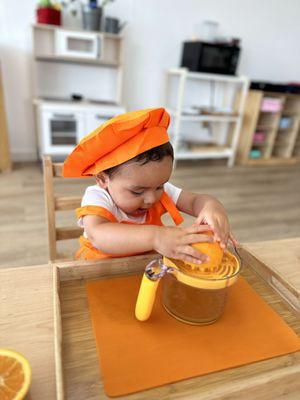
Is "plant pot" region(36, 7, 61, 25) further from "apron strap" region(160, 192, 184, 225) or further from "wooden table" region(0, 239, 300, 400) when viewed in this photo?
"wooden table" region(0, 239, 300, 400)

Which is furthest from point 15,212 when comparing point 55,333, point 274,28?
point 274,28

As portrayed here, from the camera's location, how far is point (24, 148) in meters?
3.16

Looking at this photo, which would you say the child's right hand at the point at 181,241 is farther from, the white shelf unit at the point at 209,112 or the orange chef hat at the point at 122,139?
the white shelf unit at the point at 209,112

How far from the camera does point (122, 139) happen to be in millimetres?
594

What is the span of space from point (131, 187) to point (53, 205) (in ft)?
1.25

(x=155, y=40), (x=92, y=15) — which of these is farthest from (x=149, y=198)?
(x=155, y=40)

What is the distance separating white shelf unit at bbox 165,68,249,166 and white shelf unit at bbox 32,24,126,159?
2.02ft

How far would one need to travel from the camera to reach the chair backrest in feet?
2.98

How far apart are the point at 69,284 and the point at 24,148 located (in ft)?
9.36

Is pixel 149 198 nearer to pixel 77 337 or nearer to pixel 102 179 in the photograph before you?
pixel 102 179

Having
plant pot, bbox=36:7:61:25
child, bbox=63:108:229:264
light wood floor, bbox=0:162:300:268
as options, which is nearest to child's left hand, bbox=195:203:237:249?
child, bbox=63:108:229:264

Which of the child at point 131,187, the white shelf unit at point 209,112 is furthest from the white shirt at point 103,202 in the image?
the white shelf unit at point 209,112

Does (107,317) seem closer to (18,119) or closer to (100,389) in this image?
(100,389)

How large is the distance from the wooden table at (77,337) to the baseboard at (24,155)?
9.18 ft
